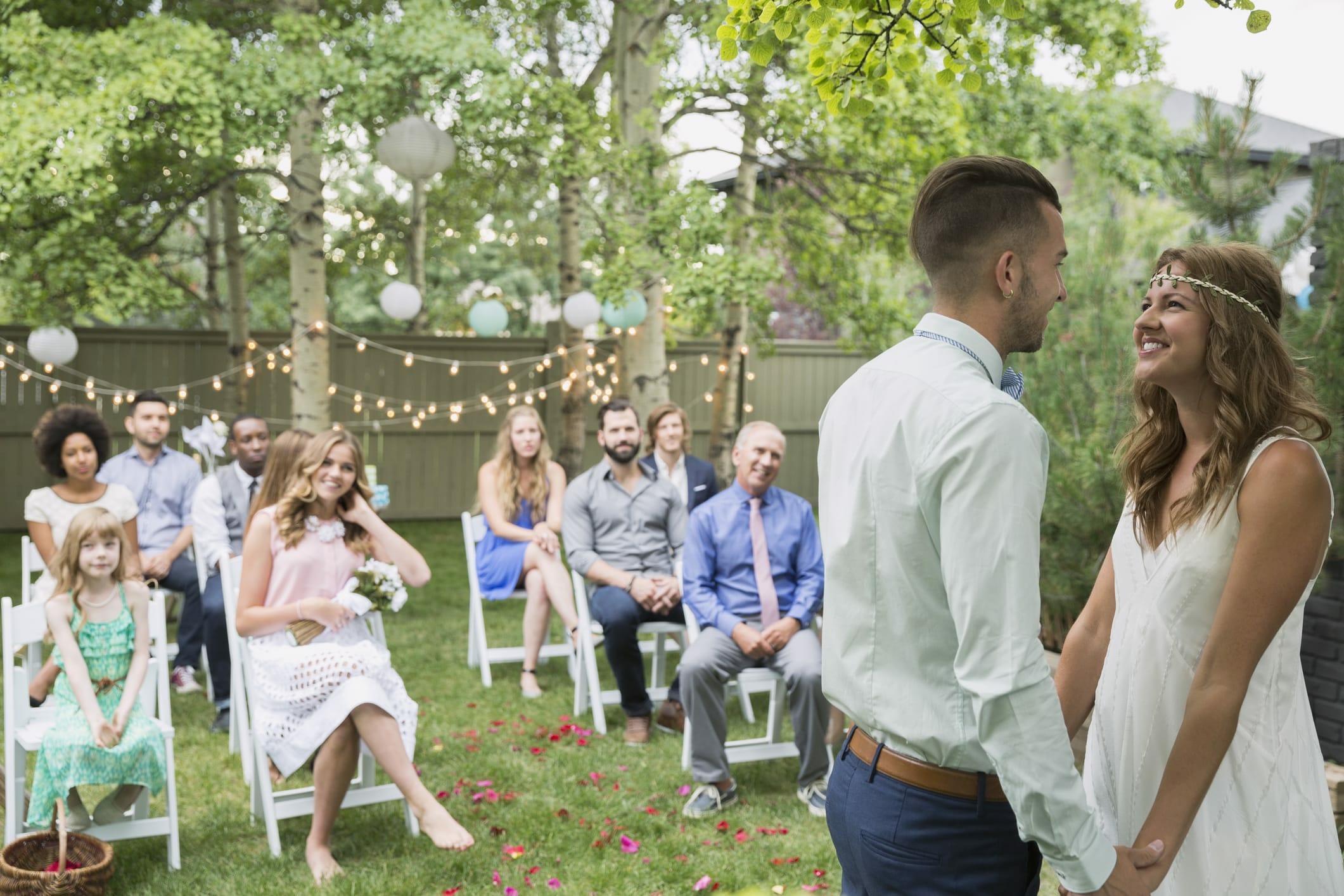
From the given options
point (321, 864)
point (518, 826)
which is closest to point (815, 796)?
point (518, 826)

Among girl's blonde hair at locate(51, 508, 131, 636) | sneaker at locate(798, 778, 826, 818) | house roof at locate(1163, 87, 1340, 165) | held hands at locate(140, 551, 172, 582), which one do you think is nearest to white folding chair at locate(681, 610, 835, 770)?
sneaker at locate(798, 778, 826, 818)

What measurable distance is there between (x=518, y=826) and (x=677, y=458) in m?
2.99

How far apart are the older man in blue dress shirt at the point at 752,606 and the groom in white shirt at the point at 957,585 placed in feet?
8.56

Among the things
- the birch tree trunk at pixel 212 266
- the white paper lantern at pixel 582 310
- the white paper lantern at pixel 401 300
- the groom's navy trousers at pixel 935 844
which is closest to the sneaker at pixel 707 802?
the groom's navy trousers at pixel 935 844

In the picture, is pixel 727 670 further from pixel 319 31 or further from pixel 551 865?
pixel 319 31

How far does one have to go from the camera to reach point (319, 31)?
735 centimetres

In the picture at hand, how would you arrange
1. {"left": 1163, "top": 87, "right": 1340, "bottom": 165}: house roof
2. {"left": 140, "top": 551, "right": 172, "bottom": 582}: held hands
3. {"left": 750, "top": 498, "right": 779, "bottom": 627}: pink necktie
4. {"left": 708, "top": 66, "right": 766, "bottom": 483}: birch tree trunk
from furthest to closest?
{"left": 1163, "top": 87, "right": 1340, "bottom": 165}: house roof → {"left": 708, "top": 66, "right": 766, "bottom": 483}: birch tree trunk → {"left": 140, "top": 551, "right": 172, "bottom": 582}: held hands → {"left": 750, "top": 498, "right": 779, "bottom": 627}: pink necktie

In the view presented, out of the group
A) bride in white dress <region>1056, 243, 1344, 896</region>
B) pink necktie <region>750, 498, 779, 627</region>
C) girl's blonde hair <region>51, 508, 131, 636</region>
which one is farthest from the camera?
pink necktie <region>750, 498, 779, 627</region>

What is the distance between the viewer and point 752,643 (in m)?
4.41

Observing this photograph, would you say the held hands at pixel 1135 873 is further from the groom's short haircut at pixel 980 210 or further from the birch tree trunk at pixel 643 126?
the birch tree trunk at pixel 643 126

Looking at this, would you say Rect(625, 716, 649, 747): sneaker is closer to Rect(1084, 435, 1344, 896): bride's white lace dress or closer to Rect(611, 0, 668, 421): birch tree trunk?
Rect(1084, 435, 1344, 896): bride's white lace dress

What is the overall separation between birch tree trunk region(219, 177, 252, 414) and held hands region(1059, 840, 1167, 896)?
395 inches

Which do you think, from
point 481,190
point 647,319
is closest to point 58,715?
point 647,319

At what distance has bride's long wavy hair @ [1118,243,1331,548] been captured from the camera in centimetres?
176
